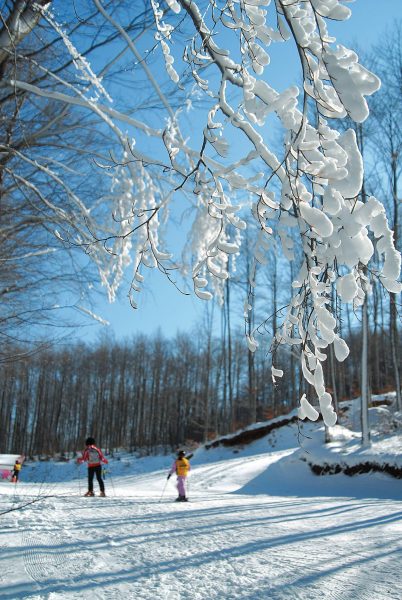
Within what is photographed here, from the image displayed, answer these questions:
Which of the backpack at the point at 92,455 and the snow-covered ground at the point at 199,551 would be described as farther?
the backpack at the point at 92,455

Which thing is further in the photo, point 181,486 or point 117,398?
point 117,398

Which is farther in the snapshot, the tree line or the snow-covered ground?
the tree line

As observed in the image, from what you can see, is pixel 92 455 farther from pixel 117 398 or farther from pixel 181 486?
pixel 117 398

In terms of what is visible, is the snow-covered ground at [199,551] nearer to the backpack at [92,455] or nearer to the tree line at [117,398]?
the backpack at [92,455]

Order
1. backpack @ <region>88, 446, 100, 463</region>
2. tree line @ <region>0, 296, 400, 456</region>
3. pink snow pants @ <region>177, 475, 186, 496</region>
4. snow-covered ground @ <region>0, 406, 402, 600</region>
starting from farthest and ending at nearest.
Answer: tree line @ <region>0, 296, 400, 456</region> < backpack @ <region>88, 446, 100, 463</region> < pink snow pants @ <region>177, 475, 186, 496</region> < snow-covered ground @ <region>0, 406, 402, 600</region>

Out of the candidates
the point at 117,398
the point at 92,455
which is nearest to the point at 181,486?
the point at 92,455

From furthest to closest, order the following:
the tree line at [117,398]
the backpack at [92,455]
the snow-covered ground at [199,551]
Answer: the tree line at [117,398]
the backpack at [92,455]
the snow-covered ground at [199,551]

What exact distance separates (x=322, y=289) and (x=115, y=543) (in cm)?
371

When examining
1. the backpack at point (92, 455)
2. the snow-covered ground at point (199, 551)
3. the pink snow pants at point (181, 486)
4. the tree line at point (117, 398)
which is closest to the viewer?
the snow-covered ground at point (199, 551)

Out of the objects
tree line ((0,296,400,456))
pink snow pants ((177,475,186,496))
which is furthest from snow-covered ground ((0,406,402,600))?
tree line ((0,296,400,456))

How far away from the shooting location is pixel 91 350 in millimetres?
47281

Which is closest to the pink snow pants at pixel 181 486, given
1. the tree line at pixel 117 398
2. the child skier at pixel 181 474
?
Answer: the child skier at pixel 181 474

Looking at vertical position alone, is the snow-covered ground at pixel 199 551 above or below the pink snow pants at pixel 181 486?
above

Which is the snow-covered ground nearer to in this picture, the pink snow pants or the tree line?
the pink snow pants
